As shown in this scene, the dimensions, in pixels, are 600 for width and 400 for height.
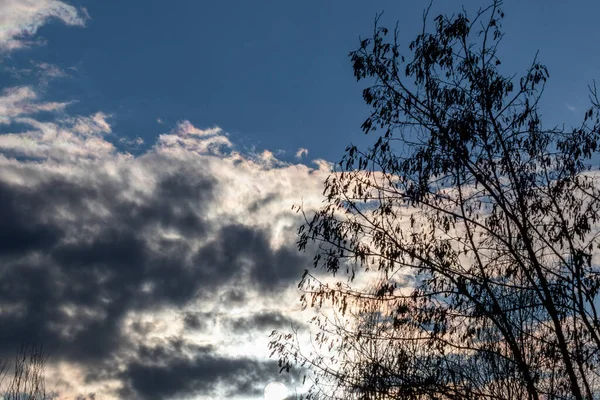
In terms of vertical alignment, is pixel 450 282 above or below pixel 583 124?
below

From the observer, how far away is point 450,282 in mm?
10031

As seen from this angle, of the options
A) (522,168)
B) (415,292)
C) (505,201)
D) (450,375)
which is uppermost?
(522,168)

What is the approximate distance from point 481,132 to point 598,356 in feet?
13.3

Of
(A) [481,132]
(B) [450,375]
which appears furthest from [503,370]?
(A) [481,132]

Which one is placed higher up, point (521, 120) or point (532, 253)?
point (521, 120)

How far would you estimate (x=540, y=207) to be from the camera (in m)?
10.6

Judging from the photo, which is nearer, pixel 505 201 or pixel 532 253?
pixel 532 253

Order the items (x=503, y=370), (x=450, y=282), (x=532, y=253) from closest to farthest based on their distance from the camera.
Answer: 1. (x=532, y=253)
2. (x=450, y=282)
3. (x=503, y=370)

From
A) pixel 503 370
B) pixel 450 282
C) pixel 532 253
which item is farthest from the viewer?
pixel 503 370

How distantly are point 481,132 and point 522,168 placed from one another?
997mm

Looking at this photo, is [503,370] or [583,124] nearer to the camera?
[583,124]

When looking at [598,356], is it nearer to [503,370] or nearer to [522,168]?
[503,370]

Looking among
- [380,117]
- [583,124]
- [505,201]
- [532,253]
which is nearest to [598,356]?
[532,253]

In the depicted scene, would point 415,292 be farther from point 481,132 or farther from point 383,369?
point 481,132
